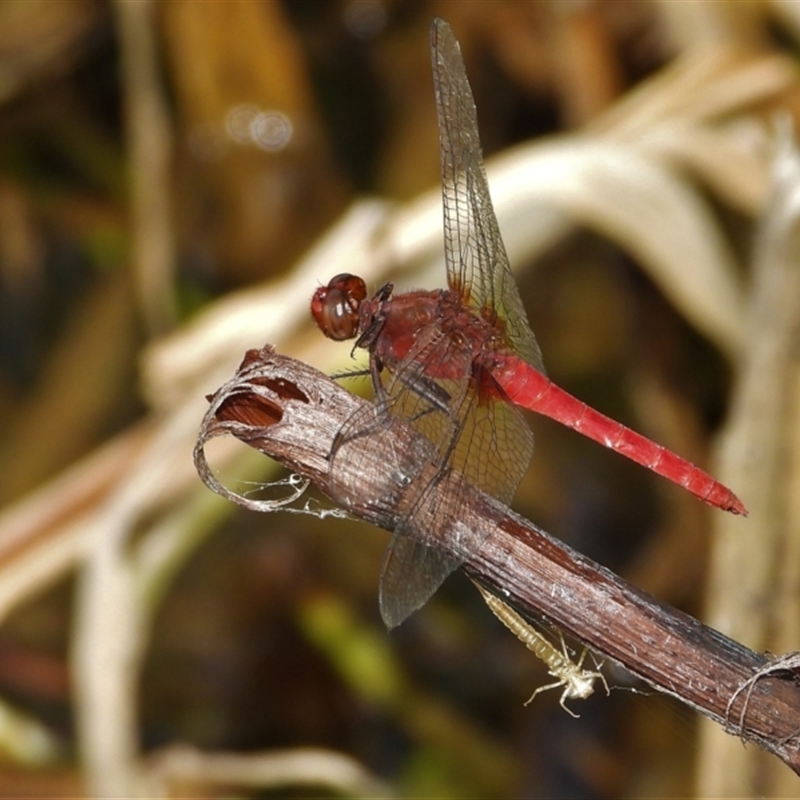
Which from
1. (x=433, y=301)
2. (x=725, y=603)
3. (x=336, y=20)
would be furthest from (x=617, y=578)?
(x=336, y=20)

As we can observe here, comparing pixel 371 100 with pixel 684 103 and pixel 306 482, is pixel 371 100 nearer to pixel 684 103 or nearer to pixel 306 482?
pixel 684 103

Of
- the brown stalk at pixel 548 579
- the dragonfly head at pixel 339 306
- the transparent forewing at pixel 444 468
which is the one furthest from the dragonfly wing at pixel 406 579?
the dragonfly head at pixel 339 306

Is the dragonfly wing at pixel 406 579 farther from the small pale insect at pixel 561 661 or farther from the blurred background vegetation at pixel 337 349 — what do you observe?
the blurred background vegetation at pixel 337 349

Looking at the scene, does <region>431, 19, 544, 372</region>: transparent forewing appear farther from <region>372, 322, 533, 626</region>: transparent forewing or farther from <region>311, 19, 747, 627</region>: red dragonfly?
<region>372, 322, 533, 626</region>: transparent forewing

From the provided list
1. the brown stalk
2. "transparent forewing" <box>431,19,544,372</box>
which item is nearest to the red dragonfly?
"transparent forewing" <box>431,19,544,372</box>

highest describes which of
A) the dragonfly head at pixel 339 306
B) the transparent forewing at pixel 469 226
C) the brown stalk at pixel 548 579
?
the transparent forewing at pixel 469 226

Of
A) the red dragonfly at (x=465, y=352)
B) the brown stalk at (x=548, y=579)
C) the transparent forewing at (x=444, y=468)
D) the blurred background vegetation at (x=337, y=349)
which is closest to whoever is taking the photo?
the brown stalk at (x=548, y=579)

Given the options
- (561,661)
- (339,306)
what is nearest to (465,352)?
(339,306)

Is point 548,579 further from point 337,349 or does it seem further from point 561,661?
point 337,349
